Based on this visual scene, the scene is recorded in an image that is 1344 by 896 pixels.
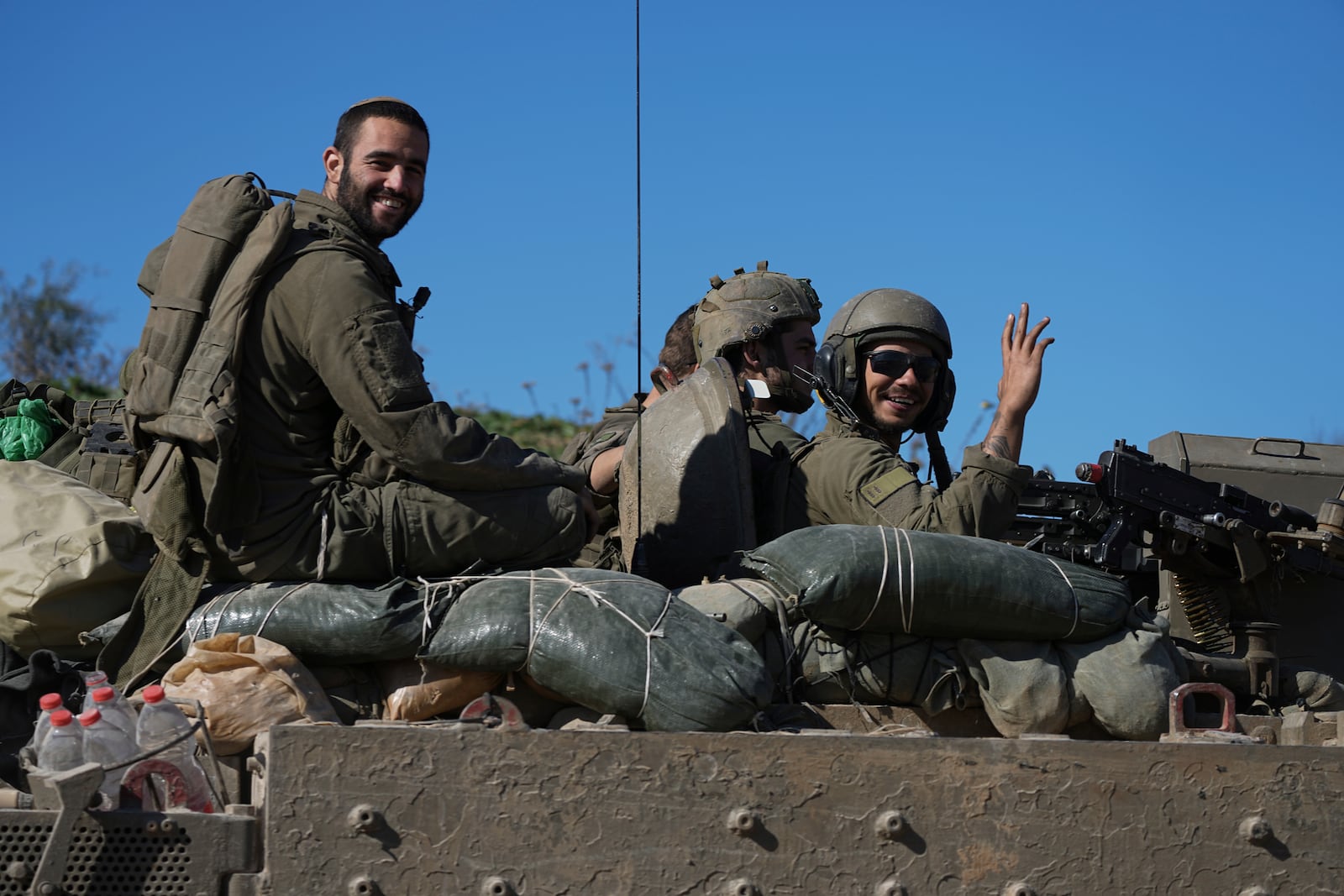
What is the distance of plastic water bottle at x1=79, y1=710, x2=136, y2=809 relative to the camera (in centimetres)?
355

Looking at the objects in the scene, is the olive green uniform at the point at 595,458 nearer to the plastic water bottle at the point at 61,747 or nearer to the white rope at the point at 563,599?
the white rope at the point at 563,599

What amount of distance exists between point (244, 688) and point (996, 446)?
2235 mm

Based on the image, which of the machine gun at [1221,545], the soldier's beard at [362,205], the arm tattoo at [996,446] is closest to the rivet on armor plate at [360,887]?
the soldier's beard at [362,205]

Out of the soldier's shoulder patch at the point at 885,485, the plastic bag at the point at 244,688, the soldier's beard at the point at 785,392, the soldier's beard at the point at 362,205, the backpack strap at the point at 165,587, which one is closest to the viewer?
the plastic bag at the point at 244,688

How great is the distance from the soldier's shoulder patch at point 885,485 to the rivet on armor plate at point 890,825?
4.74 ft

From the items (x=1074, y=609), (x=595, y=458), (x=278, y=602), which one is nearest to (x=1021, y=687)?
(x=1074, y=609)

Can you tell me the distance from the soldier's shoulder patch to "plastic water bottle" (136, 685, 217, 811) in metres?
2.17

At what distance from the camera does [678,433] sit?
494 centimetres

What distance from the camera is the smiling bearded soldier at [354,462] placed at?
4.06 metres

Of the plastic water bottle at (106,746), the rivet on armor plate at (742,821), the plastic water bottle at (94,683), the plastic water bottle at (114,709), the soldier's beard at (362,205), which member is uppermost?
the soldier's beard at (362,205)

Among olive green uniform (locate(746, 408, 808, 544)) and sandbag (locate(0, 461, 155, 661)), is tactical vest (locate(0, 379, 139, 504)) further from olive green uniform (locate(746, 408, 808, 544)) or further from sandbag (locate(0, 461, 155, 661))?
olive green uniform (locate(746, 408, 808, 544))

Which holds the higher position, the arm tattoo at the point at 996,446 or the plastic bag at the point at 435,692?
the arm tattoo at the point at 996,446

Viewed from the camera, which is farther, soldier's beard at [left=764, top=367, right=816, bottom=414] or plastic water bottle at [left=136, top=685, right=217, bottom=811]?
soldier's beard at [left=764, top=367, right=816, bottom=414]

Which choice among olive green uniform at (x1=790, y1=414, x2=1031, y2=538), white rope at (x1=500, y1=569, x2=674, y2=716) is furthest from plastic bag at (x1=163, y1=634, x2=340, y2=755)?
olive green uniform at (x1=790, y1=414, x2=1031, y2=538)
